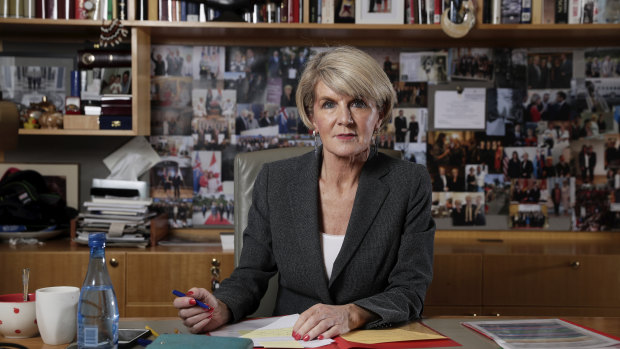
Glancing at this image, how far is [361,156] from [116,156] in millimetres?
1453

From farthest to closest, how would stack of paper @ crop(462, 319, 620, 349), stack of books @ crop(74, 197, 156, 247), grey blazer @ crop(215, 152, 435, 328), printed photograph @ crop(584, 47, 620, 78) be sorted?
printed photograph @ crop(584, 47, 620, 78)
stack of books @ crop(74, 197, 156, 247)
grey blazer @ crop(215, 152, 435, 328)
stack of paper @ crop(462, 319, 620, 349)

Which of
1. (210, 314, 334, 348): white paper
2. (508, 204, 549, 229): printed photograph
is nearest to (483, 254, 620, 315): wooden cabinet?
(508, 204, 549, 229): printed photograph

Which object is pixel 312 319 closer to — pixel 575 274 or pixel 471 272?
pixel 471 272

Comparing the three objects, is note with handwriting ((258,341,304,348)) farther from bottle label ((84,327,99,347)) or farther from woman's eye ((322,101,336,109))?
woman's eye ((322,101,336,109))

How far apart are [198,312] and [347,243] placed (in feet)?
1.40

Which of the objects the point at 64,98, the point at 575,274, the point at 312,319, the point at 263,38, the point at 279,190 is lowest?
the point at 575,274

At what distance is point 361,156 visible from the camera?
159cm

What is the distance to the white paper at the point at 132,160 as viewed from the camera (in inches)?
104

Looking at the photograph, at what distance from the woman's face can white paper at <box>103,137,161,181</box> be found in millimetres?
1356

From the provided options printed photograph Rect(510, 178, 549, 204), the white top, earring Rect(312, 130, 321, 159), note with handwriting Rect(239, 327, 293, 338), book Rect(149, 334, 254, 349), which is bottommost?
note with handwriting Rect(239, 327, 293, 338)

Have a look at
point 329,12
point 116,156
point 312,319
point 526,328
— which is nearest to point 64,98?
point 116,156

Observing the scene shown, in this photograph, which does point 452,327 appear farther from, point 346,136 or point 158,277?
point 158,277

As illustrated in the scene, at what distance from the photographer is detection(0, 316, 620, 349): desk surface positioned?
1.05 metres

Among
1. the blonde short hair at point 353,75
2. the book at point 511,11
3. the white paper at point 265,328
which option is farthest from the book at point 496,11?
the white paper at point 265,328
